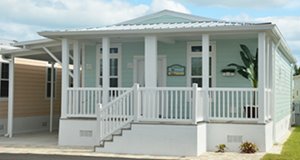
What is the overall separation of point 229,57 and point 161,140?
420 cm

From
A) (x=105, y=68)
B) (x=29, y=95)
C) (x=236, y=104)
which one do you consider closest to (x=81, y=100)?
(x=105, y=68)

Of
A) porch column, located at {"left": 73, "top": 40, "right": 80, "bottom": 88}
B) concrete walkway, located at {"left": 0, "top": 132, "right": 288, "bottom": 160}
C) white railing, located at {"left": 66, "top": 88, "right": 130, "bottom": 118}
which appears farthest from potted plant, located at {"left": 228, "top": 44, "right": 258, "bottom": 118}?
porch column, located at {"left": 73, "top": 40, "right": 80, "bottom": 88}

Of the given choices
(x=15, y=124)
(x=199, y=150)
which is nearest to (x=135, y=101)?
(x=199, y=150)

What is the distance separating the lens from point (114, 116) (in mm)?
13977

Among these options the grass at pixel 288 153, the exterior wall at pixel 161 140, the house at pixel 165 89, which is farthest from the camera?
the house at pixel 165 89

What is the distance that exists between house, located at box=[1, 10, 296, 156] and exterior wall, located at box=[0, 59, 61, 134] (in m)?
1.99

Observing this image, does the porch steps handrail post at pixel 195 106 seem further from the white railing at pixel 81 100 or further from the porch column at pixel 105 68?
the porch column at pixel 105 68

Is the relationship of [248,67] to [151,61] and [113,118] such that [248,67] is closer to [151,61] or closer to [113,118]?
[151,61]

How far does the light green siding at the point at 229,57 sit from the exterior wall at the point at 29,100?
8376 mm

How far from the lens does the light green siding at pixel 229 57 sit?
1574cm

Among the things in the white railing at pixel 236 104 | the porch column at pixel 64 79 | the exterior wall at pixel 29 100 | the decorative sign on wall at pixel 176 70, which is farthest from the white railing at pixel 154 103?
the exterior wall at pixel 29 100

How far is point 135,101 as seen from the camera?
45.4 feet

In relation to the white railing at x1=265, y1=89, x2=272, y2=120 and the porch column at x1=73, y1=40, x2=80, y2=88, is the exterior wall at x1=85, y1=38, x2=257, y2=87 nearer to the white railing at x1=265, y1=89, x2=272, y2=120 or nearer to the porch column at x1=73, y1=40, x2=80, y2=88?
the white railing at x1=265, y1=89, x2=272, y2=120

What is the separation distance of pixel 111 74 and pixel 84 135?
2845 mm
